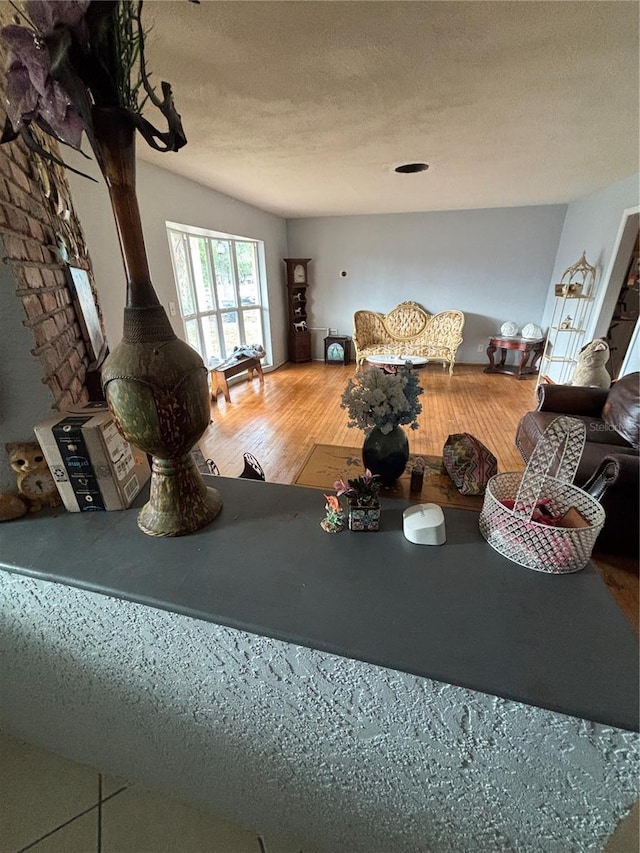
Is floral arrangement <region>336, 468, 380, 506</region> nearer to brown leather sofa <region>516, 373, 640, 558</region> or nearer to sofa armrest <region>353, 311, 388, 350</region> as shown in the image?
brown leather sofa <region>516, 373, 640, 558</region>

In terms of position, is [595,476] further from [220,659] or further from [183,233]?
[183,233]

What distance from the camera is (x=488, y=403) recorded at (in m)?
4.17

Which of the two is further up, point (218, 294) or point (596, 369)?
point (218, 294)

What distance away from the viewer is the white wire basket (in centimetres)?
65

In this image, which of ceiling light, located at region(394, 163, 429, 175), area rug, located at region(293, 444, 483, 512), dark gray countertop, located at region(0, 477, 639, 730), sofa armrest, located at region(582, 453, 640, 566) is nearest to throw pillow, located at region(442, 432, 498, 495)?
area rug, located at region(293, 444, 483, 512)

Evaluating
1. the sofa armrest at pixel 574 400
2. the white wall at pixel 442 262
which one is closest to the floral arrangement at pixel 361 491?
the sofa armrest at pixel 574 400

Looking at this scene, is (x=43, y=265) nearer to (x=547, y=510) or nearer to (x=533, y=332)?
(x=547, y=510)

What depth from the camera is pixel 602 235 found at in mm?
3814

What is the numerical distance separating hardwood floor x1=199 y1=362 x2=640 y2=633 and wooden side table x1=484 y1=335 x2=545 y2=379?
0.19 m

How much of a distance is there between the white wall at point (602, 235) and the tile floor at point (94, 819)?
408 centimetres

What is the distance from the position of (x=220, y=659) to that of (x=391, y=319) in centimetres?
569

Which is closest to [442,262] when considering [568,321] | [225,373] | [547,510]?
[568,321]

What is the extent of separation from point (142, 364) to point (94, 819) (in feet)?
4.40

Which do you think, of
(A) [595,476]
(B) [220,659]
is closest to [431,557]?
(B) [220,659]
